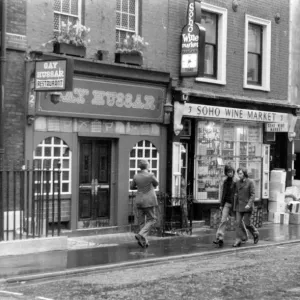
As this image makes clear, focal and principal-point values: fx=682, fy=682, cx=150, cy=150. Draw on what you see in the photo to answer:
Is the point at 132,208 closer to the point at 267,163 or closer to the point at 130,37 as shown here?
the point at 130,37

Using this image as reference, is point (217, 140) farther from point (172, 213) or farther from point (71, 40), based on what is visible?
point (71, 40)

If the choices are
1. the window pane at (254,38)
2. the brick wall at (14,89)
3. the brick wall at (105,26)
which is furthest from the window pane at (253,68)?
the brick wall at (14,89)

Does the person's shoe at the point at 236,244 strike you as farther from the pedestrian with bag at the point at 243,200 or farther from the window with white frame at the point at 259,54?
the window with white frame at the point at 259,54

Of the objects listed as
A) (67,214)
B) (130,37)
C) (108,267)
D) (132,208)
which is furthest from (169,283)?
(130,37)

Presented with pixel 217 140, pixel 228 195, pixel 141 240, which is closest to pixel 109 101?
pixel 228 195

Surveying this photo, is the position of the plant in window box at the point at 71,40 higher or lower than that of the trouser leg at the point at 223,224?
higher

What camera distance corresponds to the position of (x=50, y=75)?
1365cm

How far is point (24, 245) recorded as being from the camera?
1233 cm

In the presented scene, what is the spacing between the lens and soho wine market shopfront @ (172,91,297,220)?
17.5 metres

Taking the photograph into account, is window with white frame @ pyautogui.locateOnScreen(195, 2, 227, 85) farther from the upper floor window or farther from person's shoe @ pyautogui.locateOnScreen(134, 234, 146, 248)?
person's shoe @ pyautogui.locateOnScreen(134, 234, 146, 248)

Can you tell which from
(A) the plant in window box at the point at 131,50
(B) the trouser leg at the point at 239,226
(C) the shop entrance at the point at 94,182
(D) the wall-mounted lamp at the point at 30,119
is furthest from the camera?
(A) the plant in window box at the point at 131,50

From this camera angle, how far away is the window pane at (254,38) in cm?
2006

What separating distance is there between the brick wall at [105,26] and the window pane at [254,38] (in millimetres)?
3695

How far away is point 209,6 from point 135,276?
31.9 feet
